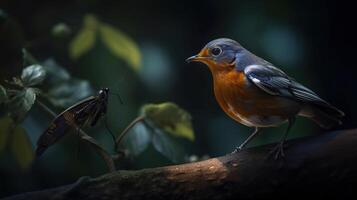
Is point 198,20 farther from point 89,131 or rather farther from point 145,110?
point 145,110

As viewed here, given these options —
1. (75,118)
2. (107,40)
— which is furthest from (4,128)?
(107,40)

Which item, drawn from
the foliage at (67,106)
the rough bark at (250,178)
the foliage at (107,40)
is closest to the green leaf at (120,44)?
the foliage at (107,40)

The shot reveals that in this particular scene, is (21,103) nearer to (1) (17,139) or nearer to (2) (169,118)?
(1) (17,139)

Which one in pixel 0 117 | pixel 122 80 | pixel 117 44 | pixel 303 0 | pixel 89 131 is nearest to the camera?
pixel 0 117

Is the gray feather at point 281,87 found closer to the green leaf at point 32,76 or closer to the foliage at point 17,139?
the green leaf at point 32,76

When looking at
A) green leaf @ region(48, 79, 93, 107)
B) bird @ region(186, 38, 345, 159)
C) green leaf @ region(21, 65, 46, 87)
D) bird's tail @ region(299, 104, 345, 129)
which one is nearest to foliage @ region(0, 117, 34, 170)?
green leaf @ region(48, 79, 93, 107)

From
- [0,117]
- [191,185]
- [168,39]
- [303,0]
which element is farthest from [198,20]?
[191,185]
